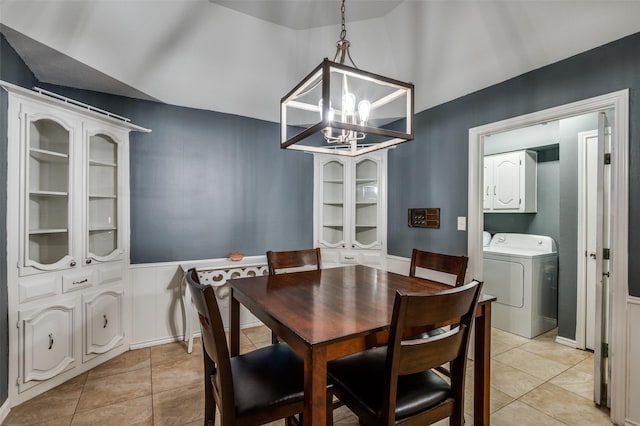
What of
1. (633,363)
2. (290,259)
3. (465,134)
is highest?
(465,134)

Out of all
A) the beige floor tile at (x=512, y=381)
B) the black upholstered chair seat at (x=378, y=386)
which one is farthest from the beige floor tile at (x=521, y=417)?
the black upholstered chair seat at (x=378, y=386)

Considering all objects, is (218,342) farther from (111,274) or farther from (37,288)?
(111,274)

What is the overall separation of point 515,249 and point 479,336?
2.74 meters

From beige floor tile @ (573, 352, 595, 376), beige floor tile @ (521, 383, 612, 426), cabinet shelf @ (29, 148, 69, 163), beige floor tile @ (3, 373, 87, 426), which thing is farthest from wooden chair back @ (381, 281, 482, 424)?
cabinet shelf @ (29, 148, 69, 163)

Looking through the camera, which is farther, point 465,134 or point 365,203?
point 365,203

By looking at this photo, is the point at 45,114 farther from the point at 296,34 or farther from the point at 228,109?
the point at 296,34

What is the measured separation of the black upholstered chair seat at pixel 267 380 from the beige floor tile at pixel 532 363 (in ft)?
7.15

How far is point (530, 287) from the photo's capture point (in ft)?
10.5

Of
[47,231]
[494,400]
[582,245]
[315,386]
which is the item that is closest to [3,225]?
[47,231]

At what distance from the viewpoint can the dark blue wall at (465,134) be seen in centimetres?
184

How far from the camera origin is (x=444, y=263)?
7.10 feet

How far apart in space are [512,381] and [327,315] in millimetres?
1991

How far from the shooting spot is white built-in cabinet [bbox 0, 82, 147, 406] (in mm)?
2035

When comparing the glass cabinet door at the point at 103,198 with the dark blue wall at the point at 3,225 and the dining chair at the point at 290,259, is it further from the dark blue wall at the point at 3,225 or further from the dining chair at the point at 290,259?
the dining chair at the point at 290,259
